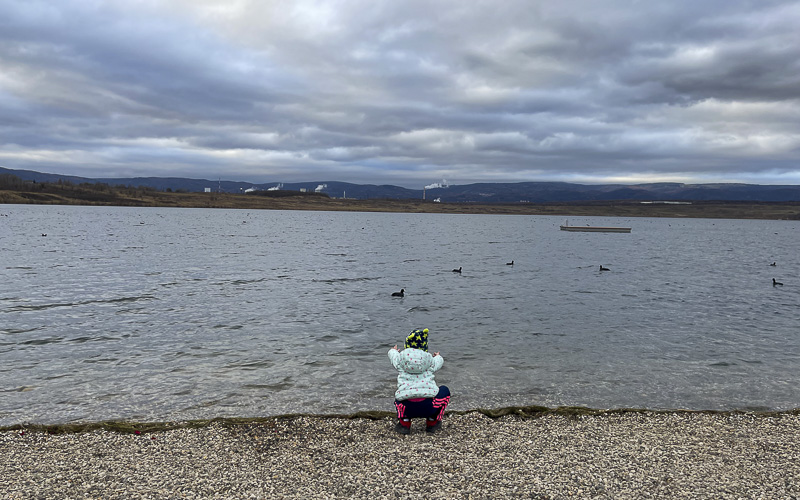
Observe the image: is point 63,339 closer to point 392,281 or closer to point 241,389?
point 241,389

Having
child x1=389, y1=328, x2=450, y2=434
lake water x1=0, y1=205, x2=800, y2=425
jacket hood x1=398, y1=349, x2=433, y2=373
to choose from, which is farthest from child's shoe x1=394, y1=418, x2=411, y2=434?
lake water x1=0, y1=205, x2=800, y2=425

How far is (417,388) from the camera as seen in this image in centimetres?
1152

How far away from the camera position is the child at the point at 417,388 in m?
11.5

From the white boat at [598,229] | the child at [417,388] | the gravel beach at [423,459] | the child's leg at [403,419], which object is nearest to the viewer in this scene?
the gravel beach at [423,459]

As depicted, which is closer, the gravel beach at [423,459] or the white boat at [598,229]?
the gravel beach at [423,459]

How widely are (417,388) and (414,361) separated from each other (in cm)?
63

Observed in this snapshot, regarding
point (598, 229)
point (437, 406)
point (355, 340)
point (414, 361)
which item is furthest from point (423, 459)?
point (598, 229)

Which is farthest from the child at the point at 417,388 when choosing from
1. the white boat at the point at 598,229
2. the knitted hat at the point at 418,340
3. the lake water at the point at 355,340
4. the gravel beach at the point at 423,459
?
the white boat at the point at 598,229

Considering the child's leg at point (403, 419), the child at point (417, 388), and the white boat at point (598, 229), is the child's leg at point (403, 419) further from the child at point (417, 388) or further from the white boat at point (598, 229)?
the white boat at point (598, 229)

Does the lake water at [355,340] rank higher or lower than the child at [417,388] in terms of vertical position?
lower

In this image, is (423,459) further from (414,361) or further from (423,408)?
(414,361)

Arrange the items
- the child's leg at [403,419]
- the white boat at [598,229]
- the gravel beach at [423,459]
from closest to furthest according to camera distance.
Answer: the gravel beach at [423,459] < the child's leg at [403,419] < the white boat at [598,229]

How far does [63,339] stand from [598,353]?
22481mm

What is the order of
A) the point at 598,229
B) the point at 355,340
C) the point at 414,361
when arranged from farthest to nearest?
the point at 598,229 → the point at 355,340 → the point at 414,361
